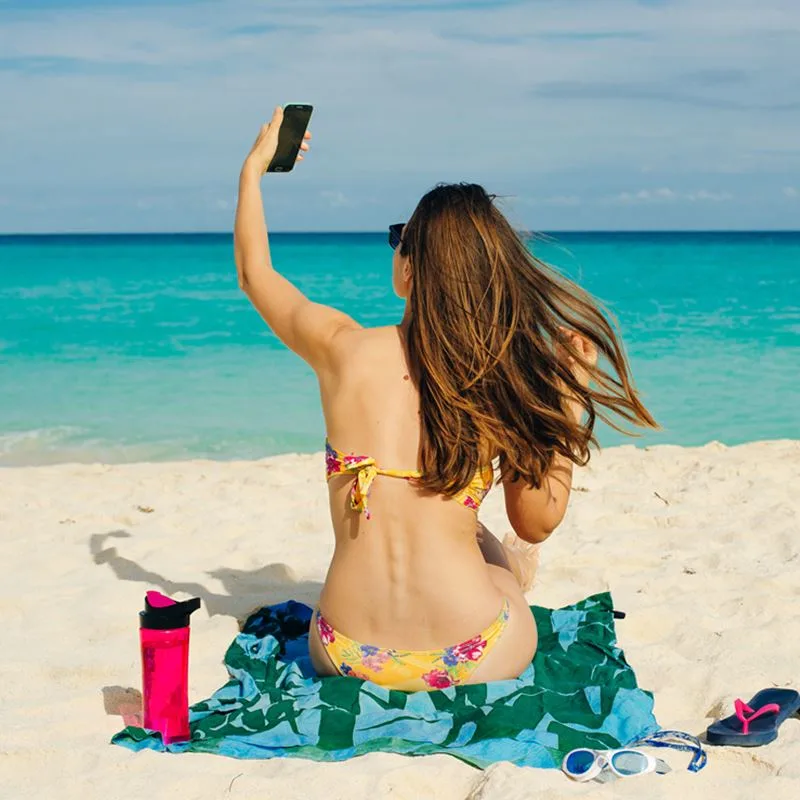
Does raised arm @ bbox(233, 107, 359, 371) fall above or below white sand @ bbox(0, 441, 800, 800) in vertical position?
above

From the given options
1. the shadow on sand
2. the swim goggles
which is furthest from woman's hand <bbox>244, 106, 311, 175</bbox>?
the swim goggles

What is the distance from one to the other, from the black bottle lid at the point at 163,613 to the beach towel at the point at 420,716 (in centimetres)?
30

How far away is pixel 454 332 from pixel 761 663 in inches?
65.1

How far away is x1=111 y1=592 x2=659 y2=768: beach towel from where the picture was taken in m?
2.99

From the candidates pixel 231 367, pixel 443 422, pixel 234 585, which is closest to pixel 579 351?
pixel 443 422

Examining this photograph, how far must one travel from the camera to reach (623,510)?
573cm

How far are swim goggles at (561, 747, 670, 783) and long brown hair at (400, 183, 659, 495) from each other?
29.5 inches

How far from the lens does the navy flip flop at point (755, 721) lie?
3.08 m

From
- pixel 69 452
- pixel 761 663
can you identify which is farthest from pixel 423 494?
pixel 69 452

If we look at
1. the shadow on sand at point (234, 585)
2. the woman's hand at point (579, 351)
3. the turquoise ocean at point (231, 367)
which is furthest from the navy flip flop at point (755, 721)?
the shadow on sand at point (234, 585)

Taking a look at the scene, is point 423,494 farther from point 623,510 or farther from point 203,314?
point 203,314

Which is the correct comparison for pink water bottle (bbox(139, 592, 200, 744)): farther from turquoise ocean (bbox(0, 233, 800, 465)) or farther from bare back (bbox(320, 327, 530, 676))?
turquoise ocean (bbox(0, 233, 800, 465))

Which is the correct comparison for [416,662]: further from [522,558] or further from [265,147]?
[265,147]

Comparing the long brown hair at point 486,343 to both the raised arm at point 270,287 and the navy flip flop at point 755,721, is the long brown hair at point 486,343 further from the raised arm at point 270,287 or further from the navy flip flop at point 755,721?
the navy flip flop at point 755,721
